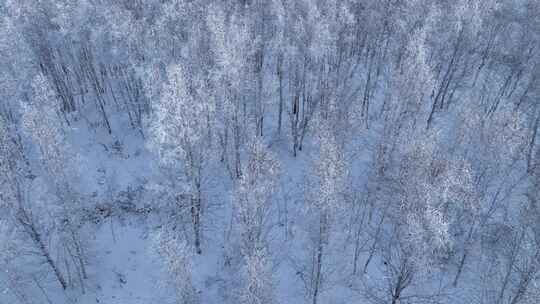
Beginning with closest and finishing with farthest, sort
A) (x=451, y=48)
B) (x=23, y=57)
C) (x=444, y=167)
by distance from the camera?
(x=444, y=167), (x=23, y=57), (x=451, y=48)

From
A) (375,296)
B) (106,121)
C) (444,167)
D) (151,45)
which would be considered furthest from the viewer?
(106,121)

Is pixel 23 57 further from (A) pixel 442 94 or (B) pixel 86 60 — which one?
(A) pixel 442 94

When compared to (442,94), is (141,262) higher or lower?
lower

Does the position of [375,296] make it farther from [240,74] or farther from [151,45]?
[151,45]

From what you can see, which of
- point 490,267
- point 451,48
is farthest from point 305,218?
point 451,48

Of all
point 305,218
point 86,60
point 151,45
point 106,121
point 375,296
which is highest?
point 151,45

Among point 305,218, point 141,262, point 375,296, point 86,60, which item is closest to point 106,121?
point 86,60

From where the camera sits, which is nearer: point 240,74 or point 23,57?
point 240,74
